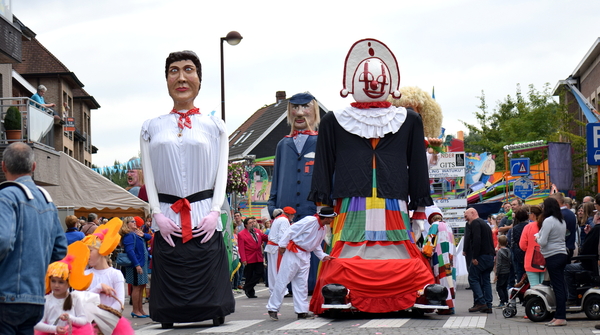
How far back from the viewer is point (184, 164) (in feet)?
35.8

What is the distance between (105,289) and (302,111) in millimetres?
7644

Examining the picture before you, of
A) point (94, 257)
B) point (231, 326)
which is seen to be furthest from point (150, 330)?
point (94, 257)

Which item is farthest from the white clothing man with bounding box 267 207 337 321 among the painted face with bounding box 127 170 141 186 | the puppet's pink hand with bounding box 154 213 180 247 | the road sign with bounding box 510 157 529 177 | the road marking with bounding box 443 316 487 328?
the road sign with bounding box 510 157 529 177

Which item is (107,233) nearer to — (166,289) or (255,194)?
(166,289)

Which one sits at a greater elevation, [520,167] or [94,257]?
[520,167]

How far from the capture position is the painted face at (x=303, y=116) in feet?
50.5

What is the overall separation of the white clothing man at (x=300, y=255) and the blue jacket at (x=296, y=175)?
2.77 m

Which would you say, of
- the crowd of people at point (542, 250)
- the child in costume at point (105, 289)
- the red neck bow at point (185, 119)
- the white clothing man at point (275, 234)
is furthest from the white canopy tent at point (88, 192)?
the child in costume at point (105, 289)

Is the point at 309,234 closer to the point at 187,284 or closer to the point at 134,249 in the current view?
the point at 187,284

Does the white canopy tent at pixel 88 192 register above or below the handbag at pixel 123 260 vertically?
above

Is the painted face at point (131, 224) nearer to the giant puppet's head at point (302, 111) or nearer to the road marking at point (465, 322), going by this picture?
the giant puppet's head at point (302, 111)

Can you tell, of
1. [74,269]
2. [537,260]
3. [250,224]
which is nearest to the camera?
[74,269]

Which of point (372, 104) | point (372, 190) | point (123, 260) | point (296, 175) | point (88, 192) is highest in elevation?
point (372, 104)

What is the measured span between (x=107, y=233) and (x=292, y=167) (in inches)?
289
